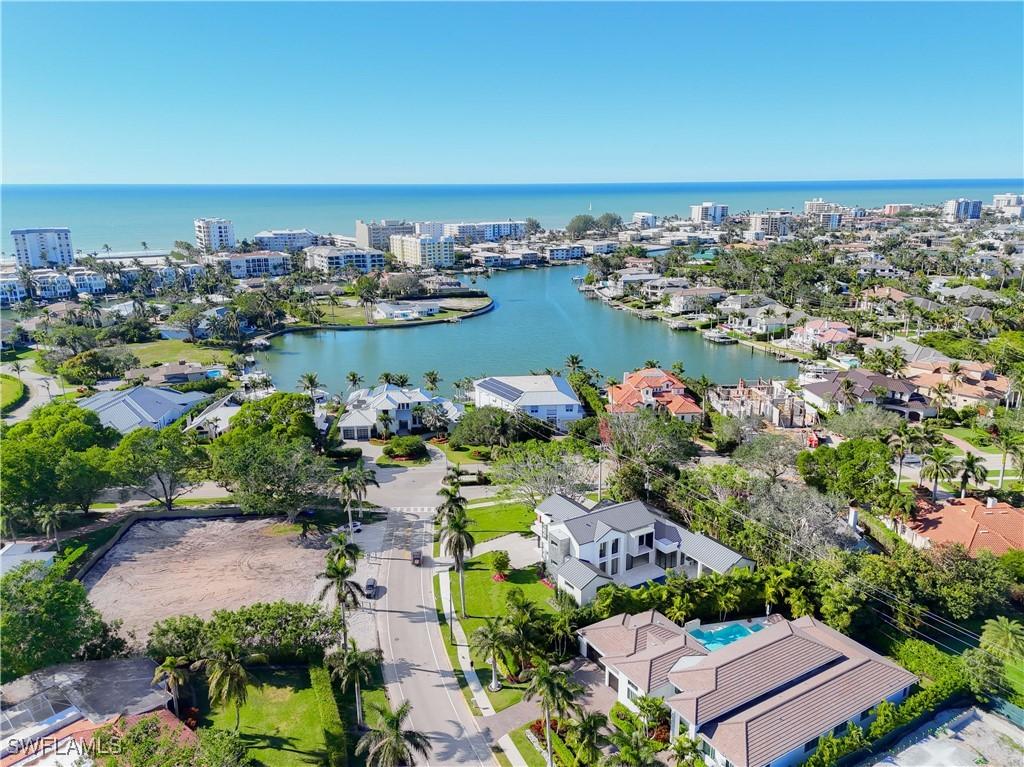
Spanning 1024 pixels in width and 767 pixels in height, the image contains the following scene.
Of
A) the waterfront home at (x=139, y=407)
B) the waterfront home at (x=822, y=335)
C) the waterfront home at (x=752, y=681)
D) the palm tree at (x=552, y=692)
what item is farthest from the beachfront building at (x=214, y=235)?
the palm tree at (x=552, y=692)

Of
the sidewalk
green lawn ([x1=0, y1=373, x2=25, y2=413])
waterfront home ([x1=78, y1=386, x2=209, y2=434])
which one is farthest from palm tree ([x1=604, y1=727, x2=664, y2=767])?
green lawn ([x1=0, y1=373, x2=25, y2=413])

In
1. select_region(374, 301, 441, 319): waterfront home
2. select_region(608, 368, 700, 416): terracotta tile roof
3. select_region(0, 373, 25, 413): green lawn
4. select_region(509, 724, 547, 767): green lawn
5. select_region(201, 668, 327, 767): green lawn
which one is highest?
select_region(374, 301, 441, 319): waterfront home

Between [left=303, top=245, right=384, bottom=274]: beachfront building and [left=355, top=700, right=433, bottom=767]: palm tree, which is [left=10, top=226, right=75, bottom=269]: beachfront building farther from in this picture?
[left=355, top=700, right=433, bottom=767]: palm tree

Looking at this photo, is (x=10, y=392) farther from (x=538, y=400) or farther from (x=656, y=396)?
(x=656, y=396)

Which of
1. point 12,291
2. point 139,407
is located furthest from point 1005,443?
point 12,291

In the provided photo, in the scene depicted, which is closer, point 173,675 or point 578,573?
point 173,675
